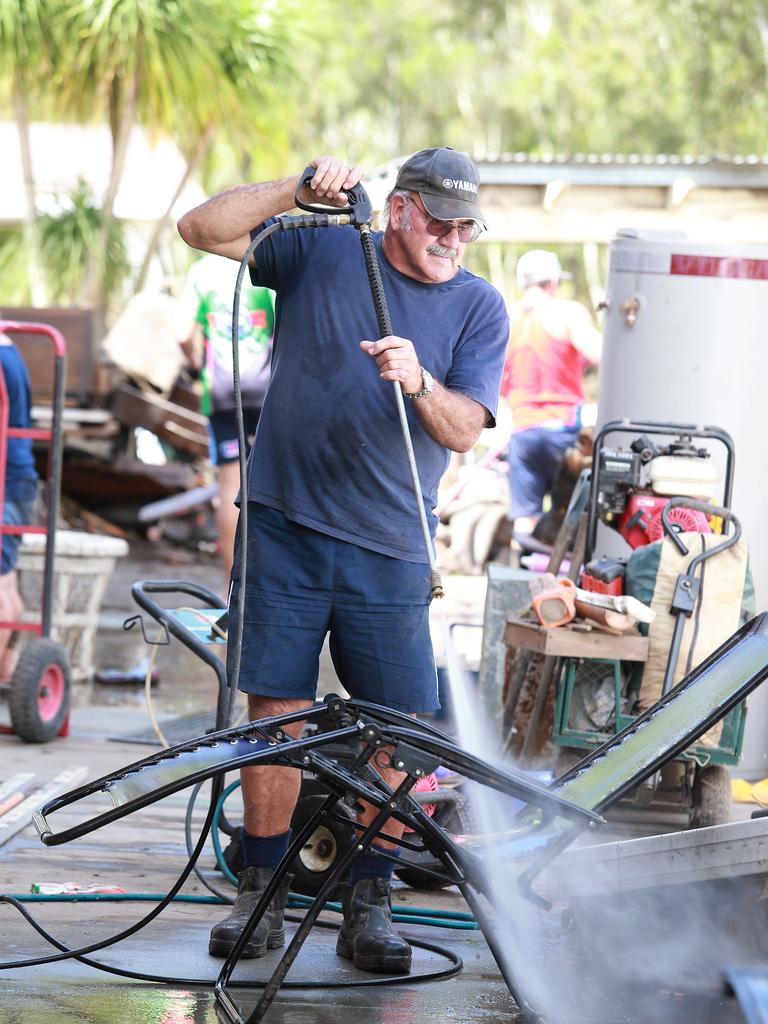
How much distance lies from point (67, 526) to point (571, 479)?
6.25 metres

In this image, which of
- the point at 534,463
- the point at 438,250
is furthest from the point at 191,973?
the point at 534,463

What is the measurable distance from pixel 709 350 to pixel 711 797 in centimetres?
205

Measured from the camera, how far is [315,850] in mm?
4449

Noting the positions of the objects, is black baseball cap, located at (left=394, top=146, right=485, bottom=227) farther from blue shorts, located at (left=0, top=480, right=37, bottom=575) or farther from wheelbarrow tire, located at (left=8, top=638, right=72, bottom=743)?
blue shorts, located at (left=0, top=480, right=37, bottom=575)

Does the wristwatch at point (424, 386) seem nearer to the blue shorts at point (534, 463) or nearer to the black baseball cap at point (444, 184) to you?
the black baseball cap at point (444, 184)

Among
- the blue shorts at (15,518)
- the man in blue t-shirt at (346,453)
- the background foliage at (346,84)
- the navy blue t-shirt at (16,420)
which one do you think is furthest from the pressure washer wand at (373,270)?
the background foliage at (346,84)

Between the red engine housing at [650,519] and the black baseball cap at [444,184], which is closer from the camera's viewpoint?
A: the black baseball cap at [444,184]

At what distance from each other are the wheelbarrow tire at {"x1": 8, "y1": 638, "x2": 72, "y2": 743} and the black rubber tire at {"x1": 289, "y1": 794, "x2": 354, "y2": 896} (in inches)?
85.0

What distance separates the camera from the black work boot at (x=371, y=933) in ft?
12.3

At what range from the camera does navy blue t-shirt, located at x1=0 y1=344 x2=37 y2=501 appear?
22.4ft

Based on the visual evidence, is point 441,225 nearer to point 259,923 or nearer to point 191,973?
point 259,923

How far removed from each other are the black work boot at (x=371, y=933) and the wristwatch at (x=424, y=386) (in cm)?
127

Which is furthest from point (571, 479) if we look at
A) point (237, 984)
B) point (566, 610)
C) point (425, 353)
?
point (237, 984)

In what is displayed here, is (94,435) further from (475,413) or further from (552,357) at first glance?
(475,413)
